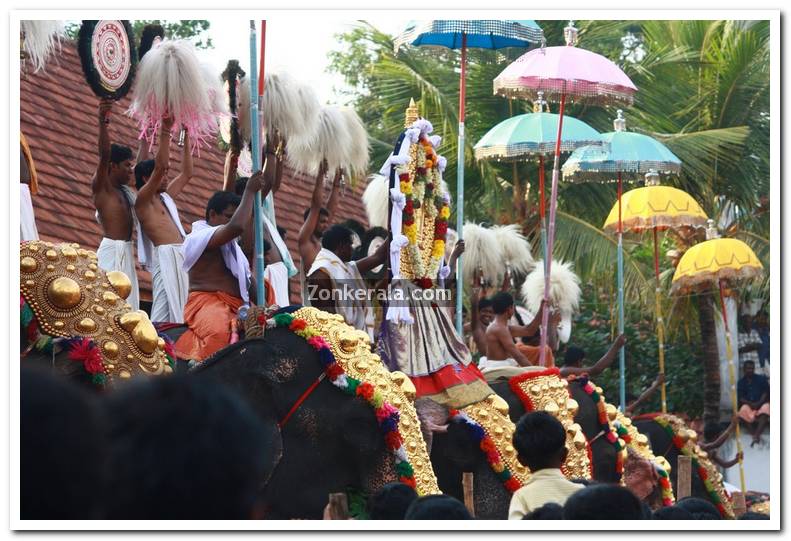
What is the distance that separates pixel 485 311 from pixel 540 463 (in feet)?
18.6

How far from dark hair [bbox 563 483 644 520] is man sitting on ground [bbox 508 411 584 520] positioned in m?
0.78

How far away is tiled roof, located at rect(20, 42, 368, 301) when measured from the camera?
34.0ft

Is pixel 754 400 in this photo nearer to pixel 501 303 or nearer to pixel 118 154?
pixel 501 303

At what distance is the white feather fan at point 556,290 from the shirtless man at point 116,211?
6815 millimetres

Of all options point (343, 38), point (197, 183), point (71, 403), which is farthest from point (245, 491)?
point (343, 38)

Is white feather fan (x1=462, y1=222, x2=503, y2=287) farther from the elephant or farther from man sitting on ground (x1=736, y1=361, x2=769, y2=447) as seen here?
man sitting on ground (x1=736, y1=361, x2=769, y2=447)

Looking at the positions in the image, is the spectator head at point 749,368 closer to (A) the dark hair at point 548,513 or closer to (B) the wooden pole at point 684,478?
(B) the wooden pole at point 684,478

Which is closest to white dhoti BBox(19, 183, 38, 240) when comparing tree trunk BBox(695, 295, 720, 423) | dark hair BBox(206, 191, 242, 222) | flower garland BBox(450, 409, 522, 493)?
dark hair BBox(206, 191, 242, 222)

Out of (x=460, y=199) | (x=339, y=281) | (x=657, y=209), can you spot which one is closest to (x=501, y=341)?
(x=460, y=199)

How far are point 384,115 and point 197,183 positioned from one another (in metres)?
4.64

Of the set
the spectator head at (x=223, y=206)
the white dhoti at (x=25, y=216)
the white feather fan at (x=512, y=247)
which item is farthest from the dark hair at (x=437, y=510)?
the white feather fan at (x=512, y=247)

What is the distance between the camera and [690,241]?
17.1m

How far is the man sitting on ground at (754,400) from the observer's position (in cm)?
1725
